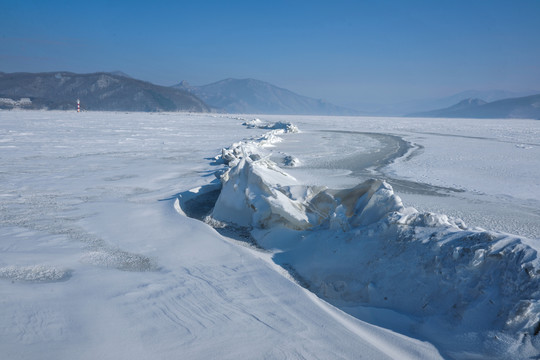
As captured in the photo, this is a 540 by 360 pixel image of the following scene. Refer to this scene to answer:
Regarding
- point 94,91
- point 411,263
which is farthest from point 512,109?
point 411,263

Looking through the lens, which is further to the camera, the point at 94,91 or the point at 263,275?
the point at 94,91

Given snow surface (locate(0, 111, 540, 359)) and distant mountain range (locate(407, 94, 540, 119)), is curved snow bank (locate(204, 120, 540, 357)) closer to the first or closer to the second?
snow surface (locate(0, 111, 540, 359))

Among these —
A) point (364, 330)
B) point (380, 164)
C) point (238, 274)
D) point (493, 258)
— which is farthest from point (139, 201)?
point (380, 164)

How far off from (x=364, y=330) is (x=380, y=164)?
7.96 meters

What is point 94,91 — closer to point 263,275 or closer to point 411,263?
point 263,275

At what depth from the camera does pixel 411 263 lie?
2.61 metres

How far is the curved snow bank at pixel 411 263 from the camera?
202cm

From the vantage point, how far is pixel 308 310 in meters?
2.31

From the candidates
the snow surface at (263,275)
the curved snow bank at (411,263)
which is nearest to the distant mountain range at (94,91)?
the snow surface at (263,275)

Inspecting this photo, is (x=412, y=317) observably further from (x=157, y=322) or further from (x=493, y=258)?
(x=157, y=322)

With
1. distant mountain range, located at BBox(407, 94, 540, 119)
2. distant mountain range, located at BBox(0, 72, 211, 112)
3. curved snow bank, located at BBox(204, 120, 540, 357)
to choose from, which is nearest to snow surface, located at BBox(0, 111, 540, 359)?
curved snow bank, located at BBox(204, 120, 540, 357)

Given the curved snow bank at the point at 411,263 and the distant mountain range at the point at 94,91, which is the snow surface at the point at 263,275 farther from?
the distant mountain range at the point at 94,91

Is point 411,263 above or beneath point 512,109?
beneath

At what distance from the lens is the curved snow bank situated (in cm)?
202
